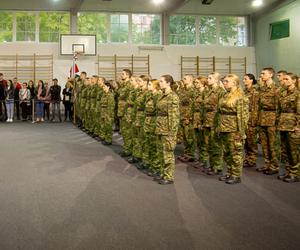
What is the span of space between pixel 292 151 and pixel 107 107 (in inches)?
166

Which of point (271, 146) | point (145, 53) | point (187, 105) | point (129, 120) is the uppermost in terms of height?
point (145, 53)

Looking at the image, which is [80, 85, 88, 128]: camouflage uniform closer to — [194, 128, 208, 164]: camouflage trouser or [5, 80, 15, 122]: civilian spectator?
[5, 80, 15, 122]: civilian spectator

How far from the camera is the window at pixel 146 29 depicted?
16453 mm

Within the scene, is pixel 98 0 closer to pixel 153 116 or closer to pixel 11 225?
pixel 153 116

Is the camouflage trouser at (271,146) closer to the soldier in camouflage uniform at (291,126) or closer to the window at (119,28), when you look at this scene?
the soldier in camouflage uniform at (291,126)

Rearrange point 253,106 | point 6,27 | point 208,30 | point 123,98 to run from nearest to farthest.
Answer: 1. point 253,106
2. point 123,98
3. point 6,27
4. point 208,30

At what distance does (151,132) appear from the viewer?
585 centimetres

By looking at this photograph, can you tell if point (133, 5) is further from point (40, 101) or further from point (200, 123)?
point (200, 123)

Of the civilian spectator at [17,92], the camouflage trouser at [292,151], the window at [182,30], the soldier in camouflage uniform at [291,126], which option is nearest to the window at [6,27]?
the civilian spectator at [17,92]

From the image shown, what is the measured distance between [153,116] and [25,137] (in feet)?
17.1

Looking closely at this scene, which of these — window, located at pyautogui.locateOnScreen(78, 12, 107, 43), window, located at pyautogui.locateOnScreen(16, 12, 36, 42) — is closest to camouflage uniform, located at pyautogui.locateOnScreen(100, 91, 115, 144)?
window, located at pyautogui.locateOnScreen(78, 12, 107, 43)

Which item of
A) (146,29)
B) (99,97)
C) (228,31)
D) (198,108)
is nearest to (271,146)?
(198,108)

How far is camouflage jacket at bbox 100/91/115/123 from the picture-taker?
823 cm

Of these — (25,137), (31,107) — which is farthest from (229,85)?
(31,107)
